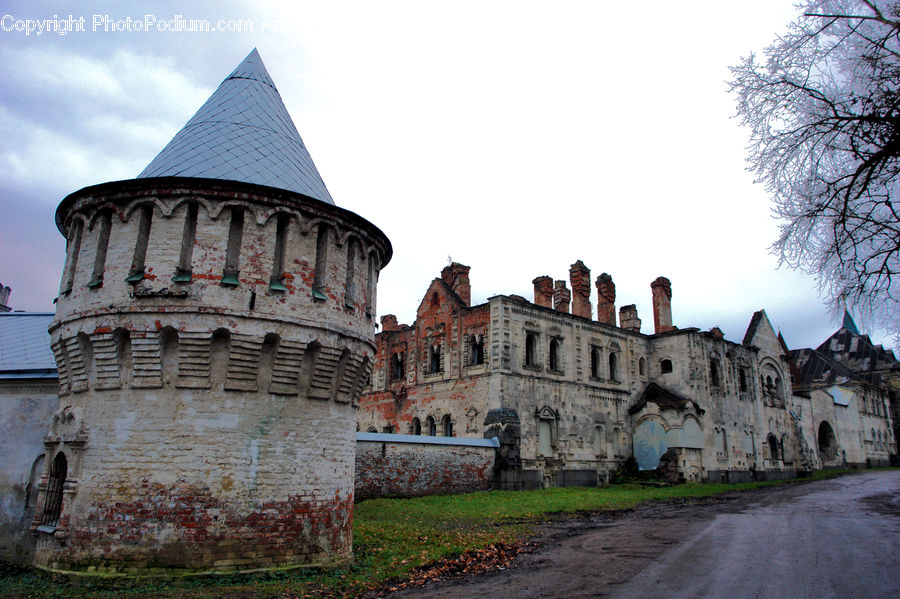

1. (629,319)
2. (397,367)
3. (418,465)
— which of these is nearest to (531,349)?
(397,367)

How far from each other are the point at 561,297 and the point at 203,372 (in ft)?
79.0

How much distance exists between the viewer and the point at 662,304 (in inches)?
1448

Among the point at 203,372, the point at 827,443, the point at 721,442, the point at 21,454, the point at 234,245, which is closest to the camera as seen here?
the point at 203,372

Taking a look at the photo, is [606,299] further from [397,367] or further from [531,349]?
[397,367]

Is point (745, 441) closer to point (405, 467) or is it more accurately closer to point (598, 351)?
point (598, 351)

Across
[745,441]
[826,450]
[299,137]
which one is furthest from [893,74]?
[826,450]

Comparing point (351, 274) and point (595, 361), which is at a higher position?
point (595, 361)

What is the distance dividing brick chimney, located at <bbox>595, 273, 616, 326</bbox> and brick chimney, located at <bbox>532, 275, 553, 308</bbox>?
4.79 meters

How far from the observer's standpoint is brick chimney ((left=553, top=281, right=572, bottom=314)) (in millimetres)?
32062

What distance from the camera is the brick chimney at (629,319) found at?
36.0 m

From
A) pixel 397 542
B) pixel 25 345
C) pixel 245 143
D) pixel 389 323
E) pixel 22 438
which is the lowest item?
pixel 397 542

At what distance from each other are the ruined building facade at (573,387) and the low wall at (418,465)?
1622mm

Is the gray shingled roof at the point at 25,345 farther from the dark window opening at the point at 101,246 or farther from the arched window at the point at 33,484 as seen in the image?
the dark window opening at the point at 101,246

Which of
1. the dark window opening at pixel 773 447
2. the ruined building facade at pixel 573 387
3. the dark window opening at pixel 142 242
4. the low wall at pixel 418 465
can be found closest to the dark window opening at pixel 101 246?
the dark window opening at pixel 142 242
